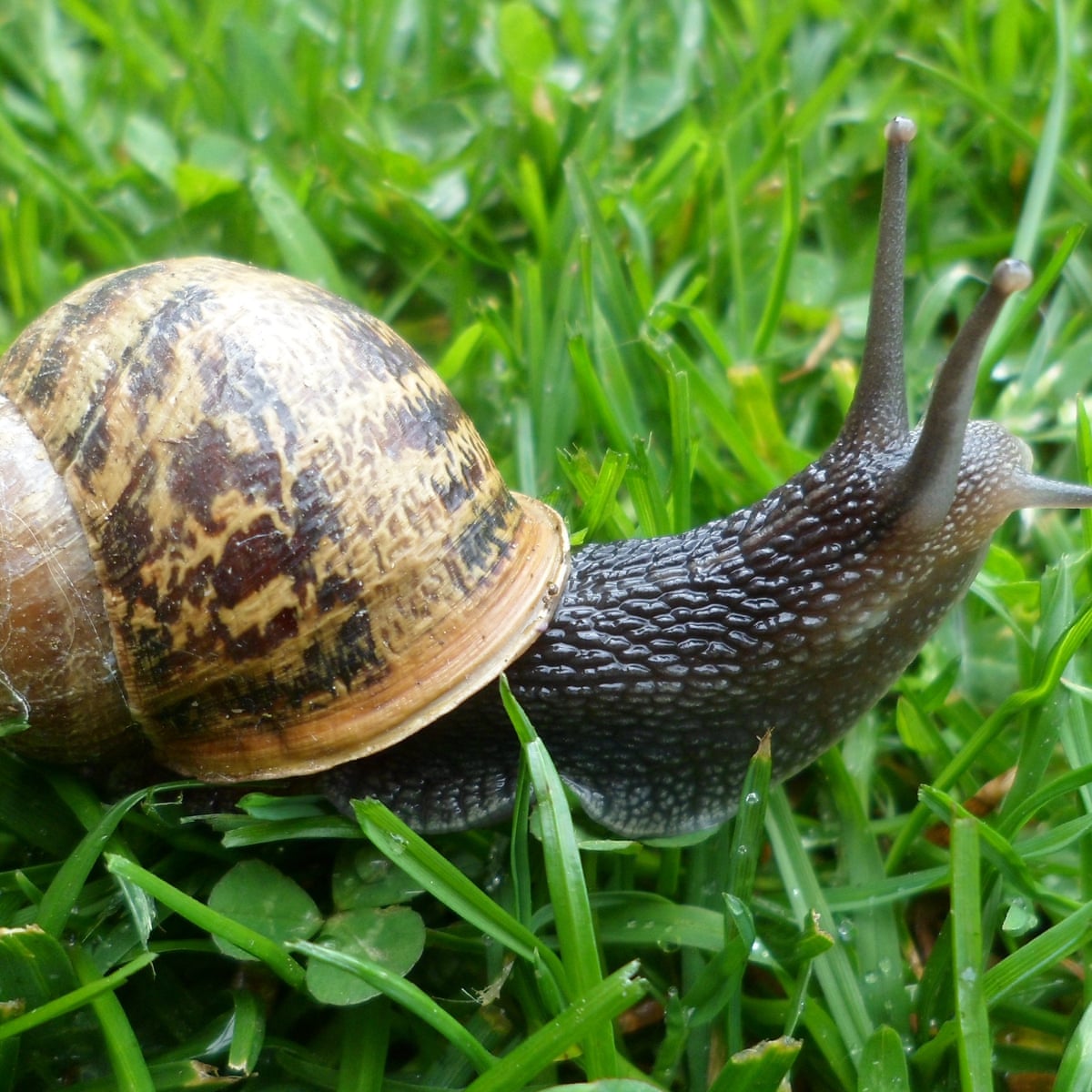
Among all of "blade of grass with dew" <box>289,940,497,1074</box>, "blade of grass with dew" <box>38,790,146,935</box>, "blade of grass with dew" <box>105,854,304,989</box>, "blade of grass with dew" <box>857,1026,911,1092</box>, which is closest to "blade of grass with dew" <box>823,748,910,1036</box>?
"blade of grass with dew" <box>857,1026,911,1092</box>

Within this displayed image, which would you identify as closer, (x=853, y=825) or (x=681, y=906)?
(x=681, y=906)

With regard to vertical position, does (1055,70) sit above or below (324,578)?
above

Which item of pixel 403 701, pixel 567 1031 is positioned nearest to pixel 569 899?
pixel 567 1031

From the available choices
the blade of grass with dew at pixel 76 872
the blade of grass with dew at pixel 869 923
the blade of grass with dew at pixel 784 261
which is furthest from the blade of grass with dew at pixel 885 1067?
the blade of grass with dew at pixel 784 261

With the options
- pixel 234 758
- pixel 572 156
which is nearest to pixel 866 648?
pixel 234 758

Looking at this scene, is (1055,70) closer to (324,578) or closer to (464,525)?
(464,525)

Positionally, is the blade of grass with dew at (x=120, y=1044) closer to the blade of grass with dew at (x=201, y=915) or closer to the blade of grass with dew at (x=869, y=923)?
the blade of grass with dew at (x=201, y=915)

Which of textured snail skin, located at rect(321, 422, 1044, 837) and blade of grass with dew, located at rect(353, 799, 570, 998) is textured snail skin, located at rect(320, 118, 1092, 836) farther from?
blade of grass with dew, located at rect(353, 799, 570, 998)
